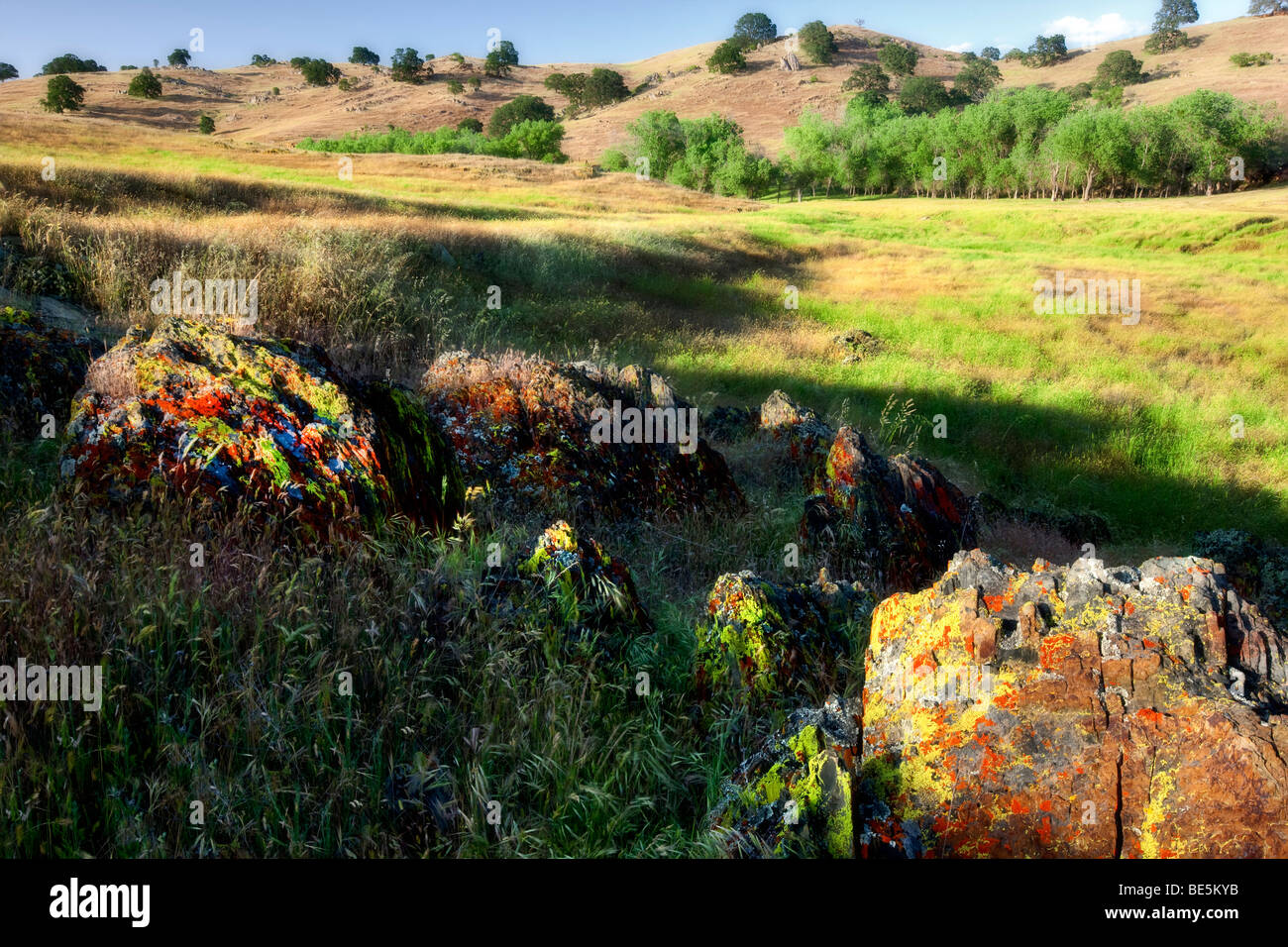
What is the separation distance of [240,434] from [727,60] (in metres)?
151

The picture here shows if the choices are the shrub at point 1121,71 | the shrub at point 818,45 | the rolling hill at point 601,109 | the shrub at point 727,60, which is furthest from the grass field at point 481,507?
the shrub at point 818,45

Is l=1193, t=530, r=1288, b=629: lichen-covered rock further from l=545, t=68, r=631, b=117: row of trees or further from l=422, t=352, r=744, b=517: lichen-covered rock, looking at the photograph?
l=545, t=68, r=631, b=117: row of trees

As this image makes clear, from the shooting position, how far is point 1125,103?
3590 inches

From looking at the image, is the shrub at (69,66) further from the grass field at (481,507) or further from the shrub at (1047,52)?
the shrub at (1047,52)

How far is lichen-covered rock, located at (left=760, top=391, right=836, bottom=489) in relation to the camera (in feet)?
26.8

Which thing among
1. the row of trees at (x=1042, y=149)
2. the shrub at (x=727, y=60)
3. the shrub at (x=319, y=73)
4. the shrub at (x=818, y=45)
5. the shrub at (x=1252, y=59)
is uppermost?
the shrub at (x=818, y=45)

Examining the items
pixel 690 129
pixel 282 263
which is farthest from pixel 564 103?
pixel 282 263

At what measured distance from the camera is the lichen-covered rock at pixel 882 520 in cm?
621

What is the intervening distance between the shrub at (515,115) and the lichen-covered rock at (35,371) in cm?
9006

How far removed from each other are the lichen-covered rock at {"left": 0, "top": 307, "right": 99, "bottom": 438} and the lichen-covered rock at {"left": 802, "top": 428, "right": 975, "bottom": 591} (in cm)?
582

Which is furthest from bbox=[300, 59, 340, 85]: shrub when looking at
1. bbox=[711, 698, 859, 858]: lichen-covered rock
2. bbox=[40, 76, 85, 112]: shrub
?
bbox=[711, 698, 859, 858]: lichen-covered rock

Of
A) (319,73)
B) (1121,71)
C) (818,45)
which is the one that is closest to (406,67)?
(319,73)

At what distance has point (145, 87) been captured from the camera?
78062 millimetres
